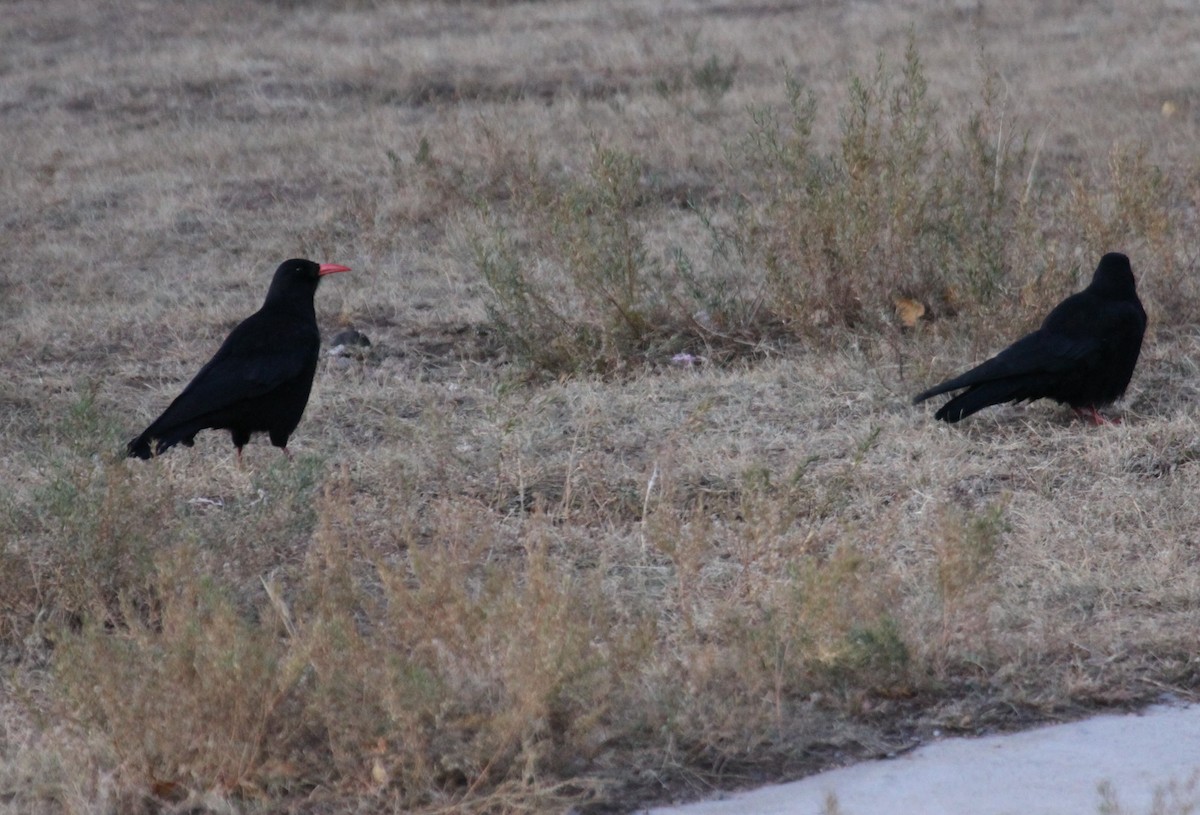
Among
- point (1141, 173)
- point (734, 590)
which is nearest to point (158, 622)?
point (734, 590)

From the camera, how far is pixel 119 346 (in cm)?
820

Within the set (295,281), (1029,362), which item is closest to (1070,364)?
(1029,362)

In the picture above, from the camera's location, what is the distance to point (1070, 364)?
5750 mm

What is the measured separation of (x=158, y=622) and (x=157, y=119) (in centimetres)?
1075

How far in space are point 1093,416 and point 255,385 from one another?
3.26 meters

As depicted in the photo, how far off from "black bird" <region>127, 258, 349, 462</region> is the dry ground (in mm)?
179

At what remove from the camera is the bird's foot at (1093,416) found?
5.94 m

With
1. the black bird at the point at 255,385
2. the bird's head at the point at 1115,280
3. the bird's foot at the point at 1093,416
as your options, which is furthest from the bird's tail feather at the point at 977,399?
the black bird at the point at 255,385

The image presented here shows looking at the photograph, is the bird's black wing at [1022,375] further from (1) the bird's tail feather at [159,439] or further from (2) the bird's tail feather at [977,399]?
(1) the bird's tail feather at [159,439]

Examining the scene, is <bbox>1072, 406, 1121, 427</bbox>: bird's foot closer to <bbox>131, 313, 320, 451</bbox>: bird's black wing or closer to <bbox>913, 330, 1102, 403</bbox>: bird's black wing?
<bbox>913, 330, 1102, 403</bbox>: bird's black wing

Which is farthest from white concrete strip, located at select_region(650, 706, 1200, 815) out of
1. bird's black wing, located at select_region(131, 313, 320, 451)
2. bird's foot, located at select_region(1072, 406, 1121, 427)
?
bird's black wing, located at select_region(131, 313, 320, 451)

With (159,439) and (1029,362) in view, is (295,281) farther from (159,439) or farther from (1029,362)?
(1029,362)

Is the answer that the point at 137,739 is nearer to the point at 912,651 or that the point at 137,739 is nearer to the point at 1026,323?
the point at 912,651

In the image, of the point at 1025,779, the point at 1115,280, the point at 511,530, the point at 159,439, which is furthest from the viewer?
the point at 1115,280
